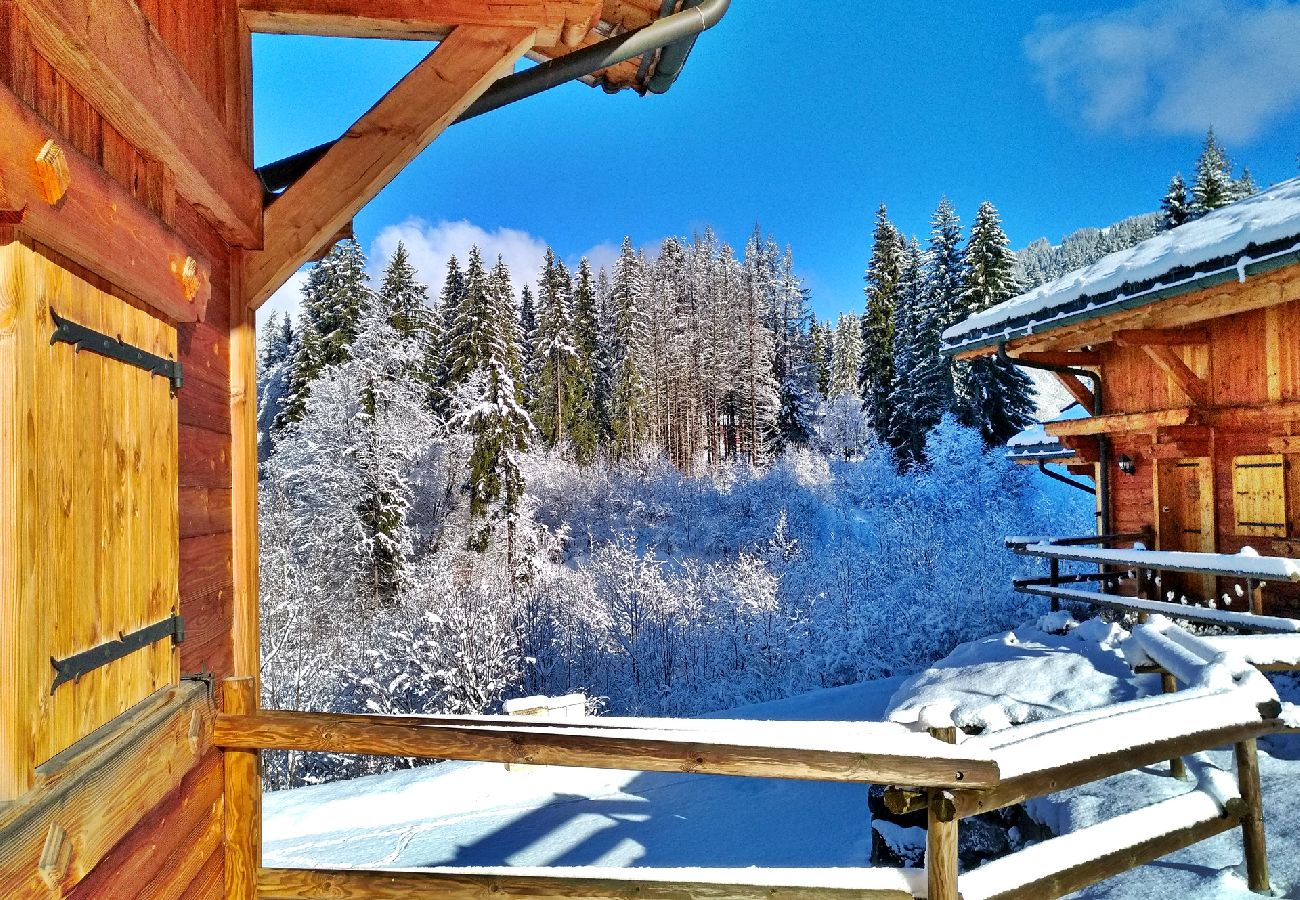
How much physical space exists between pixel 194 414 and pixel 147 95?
1.04 metres

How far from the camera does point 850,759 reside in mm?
2248

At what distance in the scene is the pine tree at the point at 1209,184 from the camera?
30922 mm

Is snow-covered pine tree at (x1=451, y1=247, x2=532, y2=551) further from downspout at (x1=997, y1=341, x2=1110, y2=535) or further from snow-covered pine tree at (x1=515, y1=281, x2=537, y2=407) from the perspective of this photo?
downspout at (x1=997, y1=341, x2=1110, y2=535)

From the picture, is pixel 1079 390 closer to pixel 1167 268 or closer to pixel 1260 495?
pixel 1260 495

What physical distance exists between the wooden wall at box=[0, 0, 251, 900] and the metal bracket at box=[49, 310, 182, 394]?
0.73 feet

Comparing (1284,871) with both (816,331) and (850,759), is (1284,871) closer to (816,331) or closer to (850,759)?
(850,759)

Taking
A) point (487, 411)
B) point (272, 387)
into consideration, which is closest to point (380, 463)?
point (487, 411)

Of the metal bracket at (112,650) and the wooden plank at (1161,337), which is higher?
the wooden plank at (1161,337)

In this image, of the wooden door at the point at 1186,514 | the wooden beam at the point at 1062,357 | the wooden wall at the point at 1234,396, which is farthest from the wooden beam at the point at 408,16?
the wooden door at the point at 1186,514

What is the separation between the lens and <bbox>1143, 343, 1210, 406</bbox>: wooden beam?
8898 mm

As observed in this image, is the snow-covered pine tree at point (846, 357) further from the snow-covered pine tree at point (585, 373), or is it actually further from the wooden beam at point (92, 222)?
the wooden beam at point (92, 222)

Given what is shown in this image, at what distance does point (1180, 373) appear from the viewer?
902 cm

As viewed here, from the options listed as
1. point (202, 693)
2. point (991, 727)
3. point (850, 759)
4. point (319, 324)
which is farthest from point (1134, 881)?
point (319, 324)

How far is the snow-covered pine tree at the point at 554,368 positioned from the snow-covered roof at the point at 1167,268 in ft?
82.4
